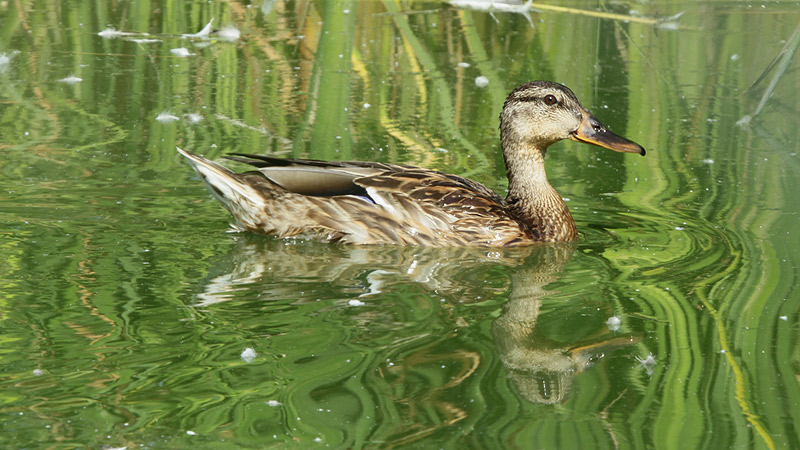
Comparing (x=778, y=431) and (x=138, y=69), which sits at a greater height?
(x=138, y=69)

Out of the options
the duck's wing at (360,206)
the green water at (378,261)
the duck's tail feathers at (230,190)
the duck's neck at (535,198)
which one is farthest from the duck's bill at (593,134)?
the duck's tail feathers at (230,190)

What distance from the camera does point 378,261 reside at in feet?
22.8

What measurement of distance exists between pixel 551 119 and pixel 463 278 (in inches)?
62.4

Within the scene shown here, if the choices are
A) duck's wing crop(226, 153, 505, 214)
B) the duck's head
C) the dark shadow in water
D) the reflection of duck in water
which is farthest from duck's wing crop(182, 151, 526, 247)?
the reflection of duck in water

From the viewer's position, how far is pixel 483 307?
609cm

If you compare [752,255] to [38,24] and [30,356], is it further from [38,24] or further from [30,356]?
[38,24]

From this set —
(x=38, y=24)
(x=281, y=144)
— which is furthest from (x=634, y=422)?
(x=38, y=24)

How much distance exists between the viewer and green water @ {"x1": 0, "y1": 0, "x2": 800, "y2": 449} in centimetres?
469

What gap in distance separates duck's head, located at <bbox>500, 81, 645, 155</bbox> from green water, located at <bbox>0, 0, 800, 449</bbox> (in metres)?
0.63

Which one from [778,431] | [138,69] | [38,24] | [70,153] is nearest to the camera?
[778,431]

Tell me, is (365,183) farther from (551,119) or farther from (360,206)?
Result: (551,119)

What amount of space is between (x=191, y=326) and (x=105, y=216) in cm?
A: 204

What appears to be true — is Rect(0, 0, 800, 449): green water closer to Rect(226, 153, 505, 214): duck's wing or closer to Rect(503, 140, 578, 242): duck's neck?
Rect(503, 140, 578, 242): duck's neck

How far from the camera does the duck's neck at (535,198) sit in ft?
24.7
